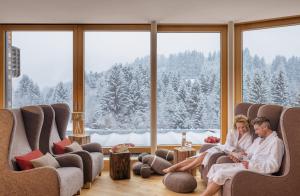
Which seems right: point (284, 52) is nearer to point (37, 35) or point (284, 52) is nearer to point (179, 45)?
point (179, 45)

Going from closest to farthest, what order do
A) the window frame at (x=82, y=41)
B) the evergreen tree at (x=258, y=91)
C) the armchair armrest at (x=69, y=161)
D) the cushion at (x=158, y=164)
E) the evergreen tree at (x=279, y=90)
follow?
the armchair armrest at (x=69, y=161), the cushion at (x=158, y=164), the evergreen tree at (x=279, y=90), the evergreen tree at (x=258, y=91), the window frame at (x=82, y=41)

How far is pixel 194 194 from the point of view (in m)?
4.14

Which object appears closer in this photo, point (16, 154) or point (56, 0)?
point (16, 154)

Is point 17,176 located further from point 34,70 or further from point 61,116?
point 34,70

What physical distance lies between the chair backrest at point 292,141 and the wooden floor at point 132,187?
1.37m

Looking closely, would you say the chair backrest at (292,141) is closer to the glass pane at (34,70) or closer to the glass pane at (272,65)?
the glass pane at (272,65)

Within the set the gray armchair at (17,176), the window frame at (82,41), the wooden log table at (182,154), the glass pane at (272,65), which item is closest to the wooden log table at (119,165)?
the wooden log table at (182,154)

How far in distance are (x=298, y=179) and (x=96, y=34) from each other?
158 inches

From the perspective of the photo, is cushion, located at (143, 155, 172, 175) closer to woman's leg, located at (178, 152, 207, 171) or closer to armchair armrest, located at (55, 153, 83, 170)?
woman's leg, located at (178, 152, 207, 171)

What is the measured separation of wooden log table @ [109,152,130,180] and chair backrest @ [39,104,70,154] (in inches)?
32.2

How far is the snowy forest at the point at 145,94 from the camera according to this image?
580 centimetres

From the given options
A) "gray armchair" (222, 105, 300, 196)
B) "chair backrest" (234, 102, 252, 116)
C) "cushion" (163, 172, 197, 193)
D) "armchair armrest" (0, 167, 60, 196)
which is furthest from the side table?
"gray armchair" (222, 105, 300, 196)

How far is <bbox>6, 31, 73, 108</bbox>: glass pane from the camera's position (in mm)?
5773

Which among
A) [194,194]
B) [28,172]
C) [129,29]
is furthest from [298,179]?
[129,29]
